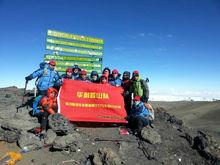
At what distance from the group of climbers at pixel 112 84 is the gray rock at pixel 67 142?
1046 millimetres

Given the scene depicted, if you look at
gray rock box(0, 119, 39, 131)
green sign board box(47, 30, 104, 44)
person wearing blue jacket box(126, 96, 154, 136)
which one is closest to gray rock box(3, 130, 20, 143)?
gray rock box(0, 119, 39, 131)

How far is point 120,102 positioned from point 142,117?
157cm

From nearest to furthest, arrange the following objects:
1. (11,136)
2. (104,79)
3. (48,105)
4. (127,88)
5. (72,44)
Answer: (11,136) → (48,105) → (104,79) → (127,88) → (72,44)

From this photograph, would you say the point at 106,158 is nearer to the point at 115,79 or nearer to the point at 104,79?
the point at 104,79

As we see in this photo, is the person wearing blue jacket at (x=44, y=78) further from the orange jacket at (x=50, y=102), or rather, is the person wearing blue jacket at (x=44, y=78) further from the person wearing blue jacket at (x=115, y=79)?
the person wearing blue jacket at (x=115, y=79)

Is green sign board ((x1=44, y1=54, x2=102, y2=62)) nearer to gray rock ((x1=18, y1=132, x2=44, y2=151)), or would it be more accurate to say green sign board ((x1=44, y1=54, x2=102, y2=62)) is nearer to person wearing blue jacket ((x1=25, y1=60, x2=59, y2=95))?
person wearing blue jacket ((x1=25, y1=60, x2=59, y2=95))

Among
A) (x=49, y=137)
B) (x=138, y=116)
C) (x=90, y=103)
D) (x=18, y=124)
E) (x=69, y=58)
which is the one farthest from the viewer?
(x=69, y=58)

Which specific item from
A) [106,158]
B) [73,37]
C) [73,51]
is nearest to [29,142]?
[106,158]

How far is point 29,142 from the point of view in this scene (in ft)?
32.1

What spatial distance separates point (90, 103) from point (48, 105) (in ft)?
6.08

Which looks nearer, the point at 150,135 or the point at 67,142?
the point at 67,142

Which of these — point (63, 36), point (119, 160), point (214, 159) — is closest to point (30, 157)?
point (119, 160)

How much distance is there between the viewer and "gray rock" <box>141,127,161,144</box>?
1092 cm

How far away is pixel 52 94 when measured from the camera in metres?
11.2
